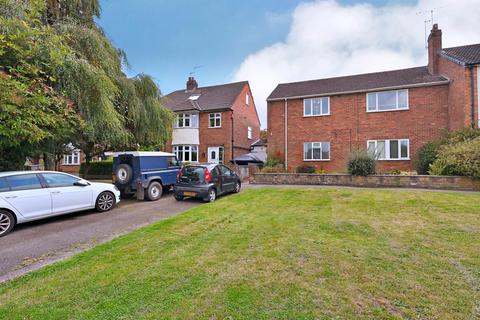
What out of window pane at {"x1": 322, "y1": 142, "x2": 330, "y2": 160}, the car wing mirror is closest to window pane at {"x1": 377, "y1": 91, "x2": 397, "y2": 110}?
window pane at {"x1": 322, "y1": 142, "x2": 330, "y2": 160}

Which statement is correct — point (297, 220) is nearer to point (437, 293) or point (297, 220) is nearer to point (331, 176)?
point (437, 293)

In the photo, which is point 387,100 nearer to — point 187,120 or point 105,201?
point 187,120

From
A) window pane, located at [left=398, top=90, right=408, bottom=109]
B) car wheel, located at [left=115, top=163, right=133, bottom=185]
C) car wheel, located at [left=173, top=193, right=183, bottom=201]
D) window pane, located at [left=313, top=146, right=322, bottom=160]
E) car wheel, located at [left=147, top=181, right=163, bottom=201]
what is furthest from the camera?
window pane, located at [left=313, top=146, right=322, bottom=160]

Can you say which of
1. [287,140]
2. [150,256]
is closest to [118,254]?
[150,256]

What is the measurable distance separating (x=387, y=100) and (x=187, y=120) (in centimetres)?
1650

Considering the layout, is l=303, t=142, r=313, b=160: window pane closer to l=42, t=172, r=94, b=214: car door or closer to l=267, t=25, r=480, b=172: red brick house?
l=267, t=25, r=480, b=172: red brick house

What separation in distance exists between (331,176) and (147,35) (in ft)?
43.7

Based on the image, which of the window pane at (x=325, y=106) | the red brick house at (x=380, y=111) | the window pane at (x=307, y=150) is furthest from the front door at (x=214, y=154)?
the window pane at (x=325, y=106)

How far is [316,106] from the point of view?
728 inches

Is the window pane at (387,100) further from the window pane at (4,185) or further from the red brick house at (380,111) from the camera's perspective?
the window pane at (4,185)

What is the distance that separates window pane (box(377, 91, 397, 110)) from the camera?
16.5 metres

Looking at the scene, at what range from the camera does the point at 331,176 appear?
13547 mm

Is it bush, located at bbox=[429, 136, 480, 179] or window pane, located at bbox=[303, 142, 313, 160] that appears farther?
window pane, located at bbox=[303, 142, 313, 160]

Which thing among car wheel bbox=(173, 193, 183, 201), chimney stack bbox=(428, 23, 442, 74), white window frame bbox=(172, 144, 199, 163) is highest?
chimney stack bbox=(428, 23, 442, 74)
